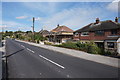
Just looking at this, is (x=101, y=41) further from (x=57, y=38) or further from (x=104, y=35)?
(x=57, y=38)

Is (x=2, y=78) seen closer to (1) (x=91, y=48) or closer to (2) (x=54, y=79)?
(2) (x=54, y=79)

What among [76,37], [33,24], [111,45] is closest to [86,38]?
[76,37]

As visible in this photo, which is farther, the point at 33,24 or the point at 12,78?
the point at 33,24

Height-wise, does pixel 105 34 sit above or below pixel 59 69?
above

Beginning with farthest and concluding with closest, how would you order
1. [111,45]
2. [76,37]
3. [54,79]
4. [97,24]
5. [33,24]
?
[33,24]
[76,37]
[97,24]
[111,45]
[54,79]

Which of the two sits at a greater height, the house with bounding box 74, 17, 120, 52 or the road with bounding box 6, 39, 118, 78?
the house with bounding box 74, 17, 120, 52

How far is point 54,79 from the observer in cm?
513

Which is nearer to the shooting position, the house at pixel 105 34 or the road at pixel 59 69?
the road at pixel 59 69

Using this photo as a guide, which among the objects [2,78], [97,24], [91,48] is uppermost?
[97,24]

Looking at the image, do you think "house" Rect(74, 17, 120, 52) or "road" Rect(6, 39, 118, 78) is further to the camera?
"house" Rect(74, 17, 120, 52)

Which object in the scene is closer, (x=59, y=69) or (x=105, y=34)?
(x=59, y=69)

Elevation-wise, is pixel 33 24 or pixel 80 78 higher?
pixel 33 24

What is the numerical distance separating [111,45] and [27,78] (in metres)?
20.0

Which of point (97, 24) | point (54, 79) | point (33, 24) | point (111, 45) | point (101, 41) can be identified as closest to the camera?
point (54, 79)
